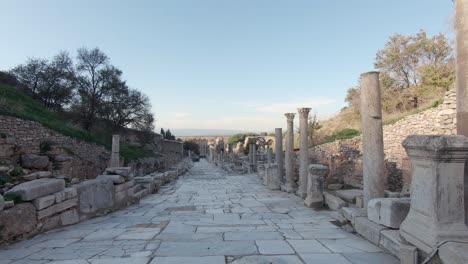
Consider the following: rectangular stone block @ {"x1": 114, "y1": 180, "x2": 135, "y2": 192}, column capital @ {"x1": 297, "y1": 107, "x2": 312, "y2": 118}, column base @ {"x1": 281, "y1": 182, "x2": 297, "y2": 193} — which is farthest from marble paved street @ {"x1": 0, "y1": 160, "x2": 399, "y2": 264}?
column base @ {"x1": 281, "y1": 182, "x2": 297, "y2": 193}

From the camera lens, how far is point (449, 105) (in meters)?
15.6

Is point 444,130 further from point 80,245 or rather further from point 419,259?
point 80,245

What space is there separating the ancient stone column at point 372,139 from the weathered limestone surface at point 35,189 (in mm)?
5514

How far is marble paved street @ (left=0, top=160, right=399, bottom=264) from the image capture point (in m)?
3.92

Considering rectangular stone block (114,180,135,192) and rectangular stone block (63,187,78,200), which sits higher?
rectangular stone block (63,187,78,200)

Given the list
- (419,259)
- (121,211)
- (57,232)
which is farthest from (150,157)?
(419,259)

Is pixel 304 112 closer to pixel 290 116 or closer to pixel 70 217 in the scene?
pixel 290 116

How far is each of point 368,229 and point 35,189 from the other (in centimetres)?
526

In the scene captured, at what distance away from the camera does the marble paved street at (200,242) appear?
3.92m

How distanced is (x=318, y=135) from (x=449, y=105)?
50.6 feet

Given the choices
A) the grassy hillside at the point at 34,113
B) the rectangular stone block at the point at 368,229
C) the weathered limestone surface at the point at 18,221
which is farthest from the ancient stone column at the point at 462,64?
the grassy hillside at the point at 34,113

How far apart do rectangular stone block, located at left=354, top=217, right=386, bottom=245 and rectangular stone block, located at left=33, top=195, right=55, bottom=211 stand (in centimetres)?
517

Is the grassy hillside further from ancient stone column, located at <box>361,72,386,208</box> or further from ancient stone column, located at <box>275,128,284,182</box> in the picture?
ancient stone column, located at <box>361,72,386,208</box>

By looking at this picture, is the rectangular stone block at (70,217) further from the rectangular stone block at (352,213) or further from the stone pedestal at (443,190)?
the stone pedestal at (443,190)
